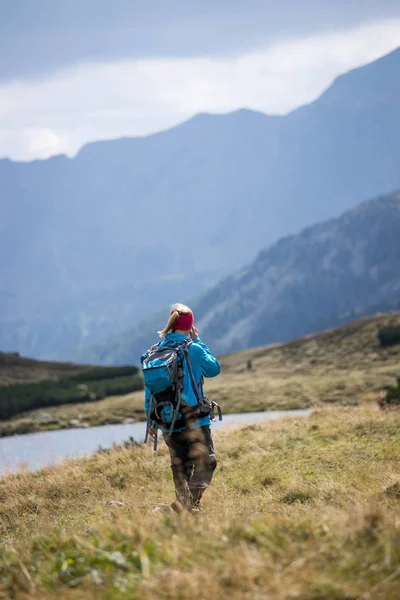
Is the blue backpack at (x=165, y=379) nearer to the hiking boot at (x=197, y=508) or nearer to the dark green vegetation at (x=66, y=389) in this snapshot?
the hiking boot at (x=197, y=508)

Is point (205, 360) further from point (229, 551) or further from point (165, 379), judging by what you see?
point (229, 551)

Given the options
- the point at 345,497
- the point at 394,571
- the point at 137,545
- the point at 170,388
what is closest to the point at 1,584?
the point at 137,545

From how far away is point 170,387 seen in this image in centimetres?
959

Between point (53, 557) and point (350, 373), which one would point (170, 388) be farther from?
point (350, 373)

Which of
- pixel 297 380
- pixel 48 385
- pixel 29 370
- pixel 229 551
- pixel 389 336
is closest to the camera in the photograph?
pixel 229 551

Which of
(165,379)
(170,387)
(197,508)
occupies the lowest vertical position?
(197,508)

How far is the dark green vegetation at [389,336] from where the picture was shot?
7262 centimetres

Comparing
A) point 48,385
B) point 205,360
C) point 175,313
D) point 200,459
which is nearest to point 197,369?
point 205,360

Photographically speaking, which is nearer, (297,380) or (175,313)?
(175,313)

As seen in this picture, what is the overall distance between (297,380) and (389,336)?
12.0 metres

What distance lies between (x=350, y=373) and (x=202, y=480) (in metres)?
57.8

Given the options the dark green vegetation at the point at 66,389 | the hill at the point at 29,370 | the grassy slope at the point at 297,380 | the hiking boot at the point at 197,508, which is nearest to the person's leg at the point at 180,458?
the hiking boot at the point at 197,508

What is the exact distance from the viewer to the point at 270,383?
66.8 m

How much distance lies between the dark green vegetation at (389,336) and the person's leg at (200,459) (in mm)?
65232
